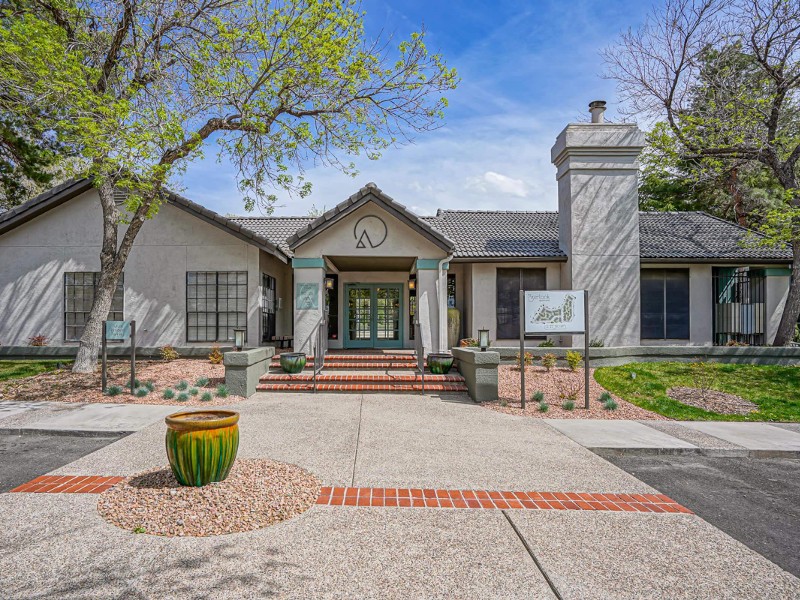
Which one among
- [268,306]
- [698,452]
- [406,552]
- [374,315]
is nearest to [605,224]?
[374,315]

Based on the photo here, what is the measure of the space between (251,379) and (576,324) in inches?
274

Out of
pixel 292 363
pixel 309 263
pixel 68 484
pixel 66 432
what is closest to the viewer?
pixel 68 484

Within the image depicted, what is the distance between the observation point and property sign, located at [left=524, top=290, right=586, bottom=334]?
31.7 ft

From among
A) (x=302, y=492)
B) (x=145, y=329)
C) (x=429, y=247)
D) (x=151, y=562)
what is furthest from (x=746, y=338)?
(x=145, y=329)

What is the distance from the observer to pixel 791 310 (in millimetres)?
14070

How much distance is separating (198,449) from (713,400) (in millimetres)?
10103

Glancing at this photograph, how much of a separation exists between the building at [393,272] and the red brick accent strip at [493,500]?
754 cm

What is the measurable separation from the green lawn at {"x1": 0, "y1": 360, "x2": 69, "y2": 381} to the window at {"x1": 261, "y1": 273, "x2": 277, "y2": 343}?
5184mm

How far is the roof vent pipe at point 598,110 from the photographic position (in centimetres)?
1487

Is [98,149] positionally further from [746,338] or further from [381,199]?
[746,338]

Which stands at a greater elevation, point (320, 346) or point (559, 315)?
point (559, 315)

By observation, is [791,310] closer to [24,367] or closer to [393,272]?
[393,272]

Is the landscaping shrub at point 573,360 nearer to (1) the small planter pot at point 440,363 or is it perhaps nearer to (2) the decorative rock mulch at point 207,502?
(1) the small planter pot at point 440,363

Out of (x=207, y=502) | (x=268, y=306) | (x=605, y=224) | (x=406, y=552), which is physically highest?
(x=605, y=224)
